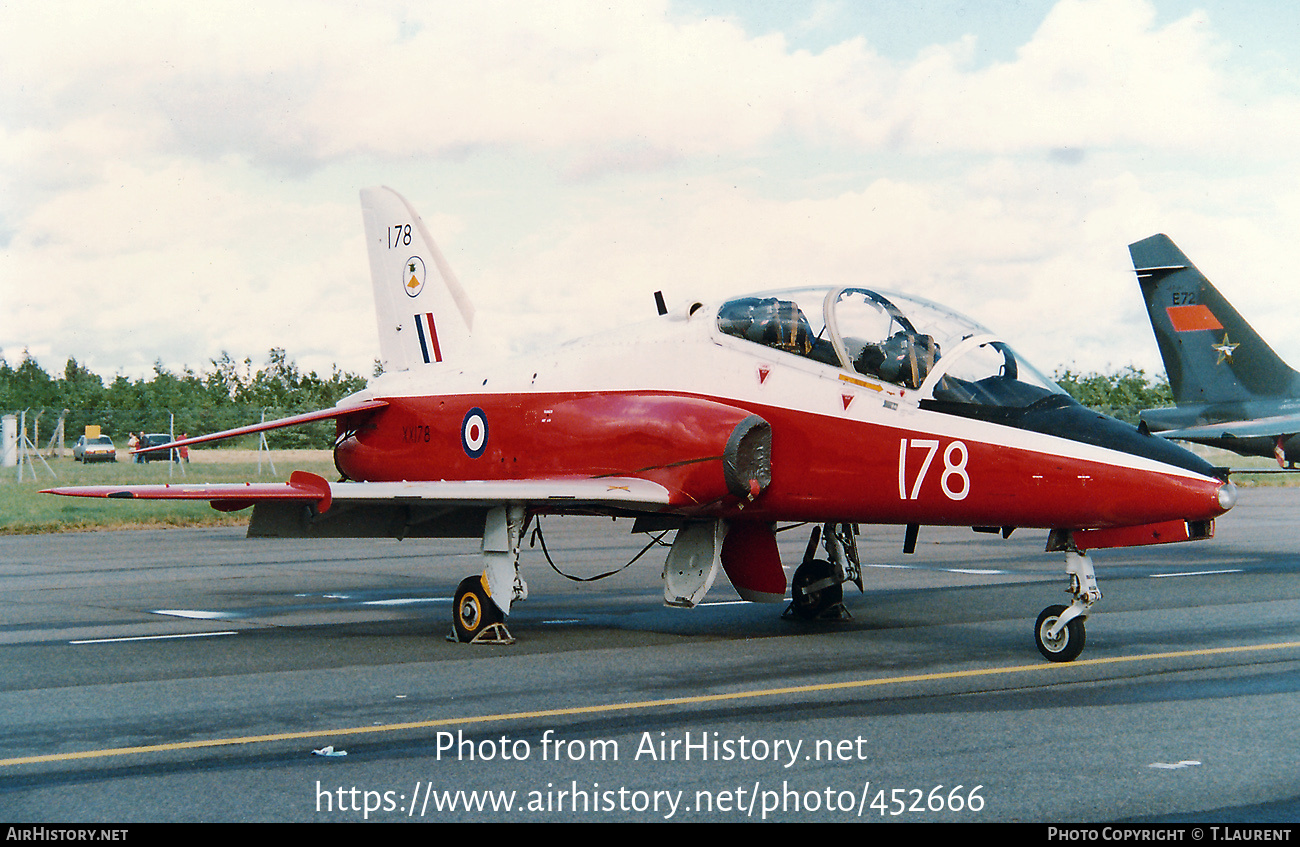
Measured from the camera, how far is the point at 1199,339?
69.3 ft

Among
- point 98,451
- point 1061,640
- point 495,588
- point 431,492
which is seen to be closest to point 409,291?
point 431,492

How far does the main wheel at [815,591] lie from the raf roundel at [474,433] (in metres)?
3.38

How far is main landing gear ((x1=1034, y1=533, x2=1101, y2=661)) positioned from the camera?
352 inches

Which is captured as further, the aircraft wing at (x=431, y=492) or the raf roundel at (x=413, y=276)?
the raf roundel at (x=413, y=276)

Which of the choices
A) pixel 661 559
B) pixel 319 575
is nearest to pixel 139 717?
pixel 319 575

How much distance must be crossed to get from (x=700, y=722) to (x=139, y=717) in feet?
11.4

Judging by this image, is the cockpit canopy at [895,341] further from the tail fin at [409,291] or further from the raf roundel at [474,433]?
the tail fin at [409,291]

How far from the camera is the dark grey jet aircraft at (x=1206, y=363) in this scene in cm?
2031

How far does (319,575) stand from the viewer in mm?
17422

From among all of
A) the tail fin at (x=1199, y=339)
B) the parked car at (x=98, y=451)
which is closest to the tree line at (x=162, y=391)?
the parked car at (x=98, y=451)

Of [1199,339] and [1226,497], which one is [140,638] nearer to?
[1226,497]

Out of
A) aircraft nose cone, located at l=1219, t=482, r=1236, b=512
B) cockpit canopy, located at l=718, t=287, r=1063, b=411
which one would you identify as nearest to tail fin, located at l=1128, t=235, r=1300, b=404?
cockpit canopy, located at l=718, t=287, r=1063, b=411

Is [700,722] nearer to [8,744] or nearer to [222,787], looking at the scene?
[222,787]

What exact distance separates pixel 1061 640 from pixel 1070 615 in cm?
24
